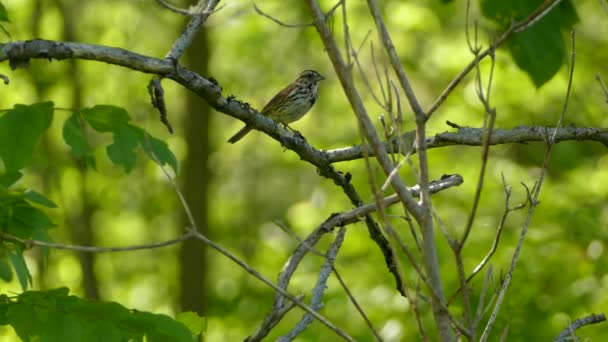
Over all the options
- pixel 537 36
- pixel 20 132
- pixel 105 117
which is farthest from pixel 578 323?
pixel 20 132

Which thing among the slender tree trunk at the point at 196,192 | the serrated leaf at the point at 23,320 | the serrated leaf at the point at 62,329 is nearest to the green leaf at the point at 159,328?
the serrated leaf at the point at 62,329

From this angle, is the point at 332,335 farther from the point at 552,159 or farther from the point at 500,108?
the point at 552,159

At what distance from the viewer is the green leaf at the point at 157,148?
3.04 metres

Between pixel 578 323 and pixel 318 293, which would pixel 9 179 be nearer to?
pixel 318 293

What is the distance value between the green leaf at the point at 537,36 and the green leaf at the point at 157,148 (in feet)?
6.04

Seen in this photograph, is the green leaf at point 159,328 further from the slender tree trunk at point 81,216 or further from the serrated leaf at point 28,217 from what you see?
the slender tree trunk at point 81,216

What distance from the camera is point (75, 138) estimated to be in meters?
3.03

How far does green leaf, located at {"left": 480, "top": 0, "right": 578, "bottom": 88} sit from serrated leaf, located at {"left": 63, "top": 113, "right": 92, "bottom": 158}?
6.83ft

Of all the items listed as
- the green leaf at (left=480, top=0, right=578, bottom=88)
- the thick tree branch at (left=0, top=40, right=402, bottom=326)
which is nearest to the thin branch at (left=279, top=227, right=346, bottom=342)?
the thick tree branch at (left=0, top=40, right=402, bottom=326)

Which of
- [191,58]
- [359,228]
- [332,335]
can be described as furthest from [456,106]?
[332,335]

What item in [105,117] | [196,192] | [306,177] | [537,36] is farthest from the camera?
[306,177]

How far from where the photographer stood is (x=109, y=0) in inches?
539

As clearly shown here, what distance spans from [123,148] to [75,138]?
0.54 ft

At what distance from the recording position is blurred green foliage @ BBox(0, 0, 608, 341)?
23.7ft
